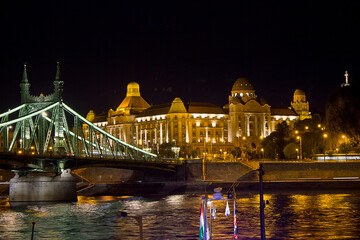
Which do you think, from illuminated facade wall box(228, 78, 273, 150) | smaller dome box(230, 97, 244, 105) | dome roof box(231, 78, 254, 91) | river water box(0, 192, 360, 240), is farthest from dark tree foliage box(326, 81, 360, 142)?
dome roof box(231, 78, 254, 91)

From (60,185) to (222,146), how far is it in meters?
83.2

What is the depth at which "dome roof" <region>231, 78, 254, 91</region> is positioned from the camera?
524 feet

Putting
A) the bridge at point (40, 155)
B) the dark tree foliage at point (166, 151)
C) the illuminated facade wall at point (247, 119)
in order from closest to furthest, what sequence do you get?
1. the bridge at point (40, 155)
2. the dark tree foliage at point (166, 151)
3. the illuminated facade wall at point (247, 119)

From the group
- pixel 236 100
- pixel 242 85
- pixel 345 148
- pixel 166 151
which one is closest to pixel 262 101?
pixel 242 85

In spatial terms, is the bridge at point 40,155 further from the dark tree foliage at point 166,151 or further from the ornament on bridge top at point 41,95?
the dark tree foliage at point 166,151

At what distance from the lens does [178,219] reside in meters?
51.6

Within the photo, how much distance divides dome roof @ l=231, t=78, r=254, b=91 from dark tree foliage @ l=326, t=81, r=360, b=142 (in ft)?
247

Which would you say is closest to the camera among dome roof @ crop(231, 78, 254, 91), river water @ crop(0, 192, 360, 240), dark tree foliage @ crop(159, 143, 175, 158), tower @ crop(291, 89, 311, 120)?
river water @ crop(0, 192, 360, 240)

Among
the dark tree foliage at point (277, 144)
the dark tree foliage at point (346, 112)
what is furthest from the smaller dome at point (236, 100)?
the dark tree foliage at point (346, 112)

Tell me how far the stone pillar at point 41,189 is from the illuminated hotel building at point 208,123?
239 feet

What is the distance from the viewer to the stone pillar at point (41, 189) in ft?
219

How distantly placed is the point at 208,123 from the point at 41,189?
299ft

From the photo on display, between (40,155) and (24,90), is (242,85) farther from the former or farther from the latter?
(40,155)

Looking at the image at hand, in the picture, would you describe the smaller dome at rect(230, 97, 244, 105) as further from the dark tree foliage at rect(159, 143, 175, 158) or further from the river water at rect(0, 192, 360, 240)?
the river water at rect(0, 192, 360, 240)
